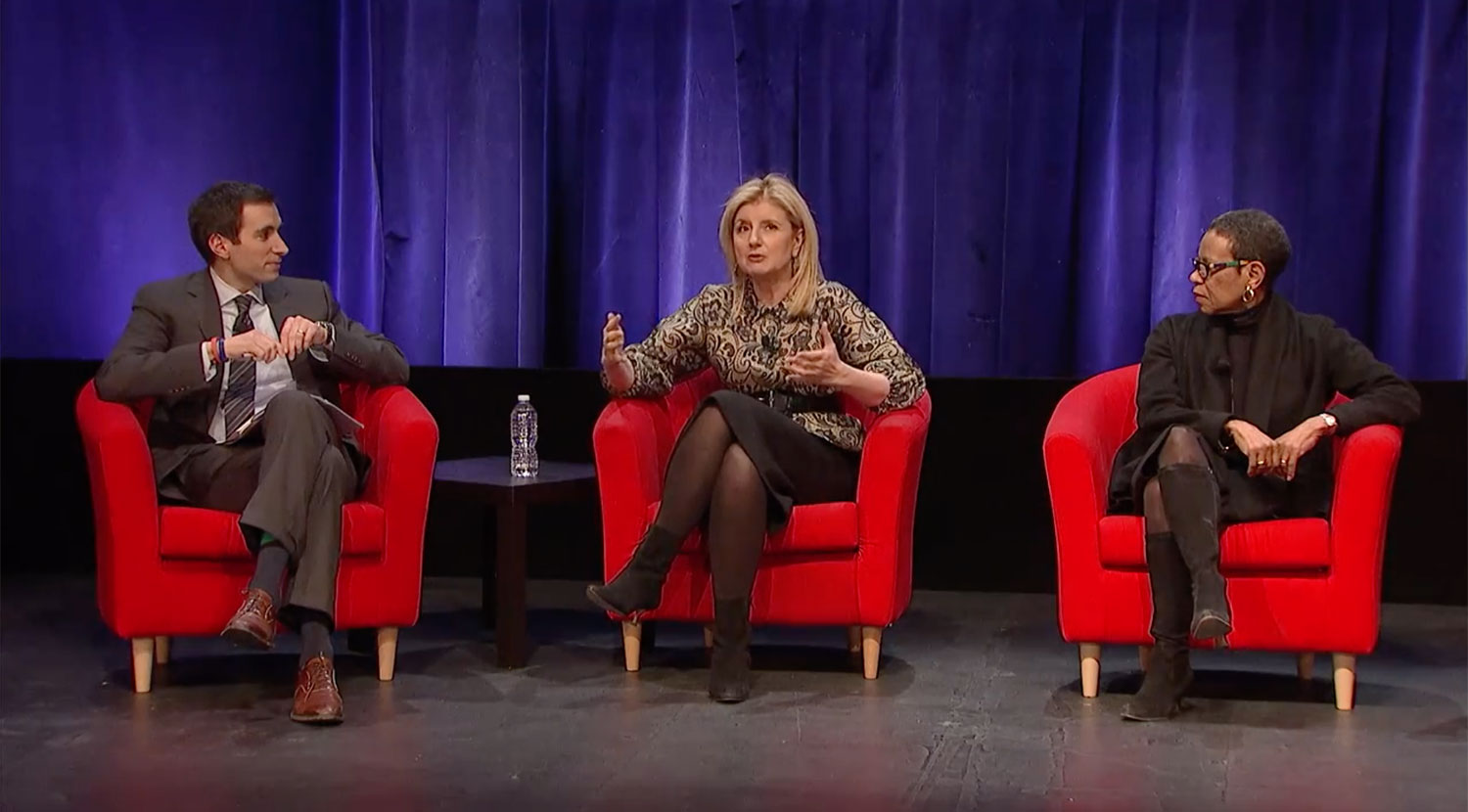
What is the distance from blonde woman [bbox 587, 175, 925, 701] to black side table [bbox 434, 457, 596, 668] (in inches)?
10.7

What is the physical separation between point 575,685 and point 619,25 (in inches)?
95.4

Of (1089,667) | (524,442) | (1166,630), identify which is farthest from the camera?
(524,442)

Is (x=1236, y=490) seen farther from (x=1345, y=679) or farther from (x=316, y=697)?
(x=316, y=697)

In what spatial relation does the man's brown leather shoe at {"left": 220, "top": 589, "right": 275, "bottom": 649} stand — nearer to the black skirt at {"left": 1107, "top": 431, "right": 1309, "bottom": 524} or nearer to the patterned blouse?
the patterned blouse

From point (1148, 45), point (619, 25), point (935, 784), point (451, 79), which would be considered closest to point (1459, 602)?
point (1148, 45)

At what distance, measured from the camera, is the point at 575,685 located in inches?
159

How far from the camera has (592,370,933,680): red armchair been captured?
4.06m

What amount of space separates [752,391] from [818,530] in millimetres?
426

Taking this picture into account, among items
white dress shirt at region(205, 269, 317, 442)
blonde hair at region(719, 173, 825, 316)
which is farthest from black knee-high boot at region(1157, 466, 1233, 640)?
white dress shirt at region(205, 269, 317, 442)

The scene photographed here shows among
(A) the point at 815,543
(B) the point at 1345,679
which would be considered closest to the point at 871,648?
(A) the point at 815,543

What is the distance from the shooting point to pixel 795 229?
4246 mm

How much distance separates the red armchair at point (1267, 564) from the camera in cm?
376

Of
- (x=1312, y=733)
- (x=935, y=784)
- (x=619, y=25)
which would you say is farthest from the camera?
(x=619, y=25)

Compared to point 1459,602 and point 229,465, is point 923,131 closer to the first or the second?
point 1459,602
